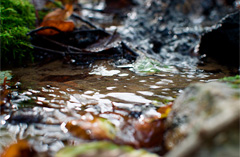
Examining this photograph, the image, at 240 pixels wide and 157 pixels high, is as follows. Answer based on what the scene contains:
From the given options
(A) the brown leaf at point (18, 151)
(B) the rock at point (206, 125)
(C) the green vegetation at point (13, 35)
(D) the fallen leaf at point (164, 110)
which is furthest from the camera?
(C) the green vegetation at point (13, 35)

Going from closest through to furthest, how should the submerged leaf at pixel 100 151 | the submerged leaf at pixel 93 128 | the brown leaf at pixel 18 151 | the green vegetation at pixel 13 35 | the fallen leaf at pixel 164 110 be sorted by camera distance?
the submerged leaf at pixel 100 151 → the brown leaf at pixel 18 151 → the submerged leaf at pixel 93 128 → the fallen leaf at pixel 164 110 → the green vegetation at pixel 13 35

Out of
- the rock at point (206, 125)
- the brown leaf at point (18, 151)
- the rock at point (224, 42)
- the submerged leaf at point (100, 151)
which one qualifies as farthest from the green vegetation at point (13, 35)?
the rock at point (224, 42)

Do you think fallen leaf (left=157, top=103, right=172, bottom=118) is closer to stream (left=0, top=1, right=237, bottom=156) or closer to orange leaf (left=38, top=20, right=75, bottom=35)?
stream (left=0, top=1, right=237, bottom=156)

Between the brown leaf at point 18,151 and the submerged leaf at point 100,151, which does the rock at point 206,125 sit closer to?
the submerged leaf at point 100,151

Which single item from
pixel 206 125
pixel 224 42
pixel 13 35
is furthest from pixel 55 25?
pixel 224 42

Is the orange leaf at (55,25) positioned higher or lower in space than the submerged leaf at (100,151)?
higher
